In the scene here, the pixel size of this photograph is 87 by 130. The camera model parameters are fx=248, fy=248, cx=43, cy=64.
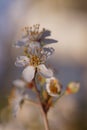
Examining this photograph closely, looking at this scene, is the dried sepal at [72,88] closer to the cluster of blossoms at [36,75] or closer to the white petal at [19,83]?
the cluster of blossoms at [36,75]

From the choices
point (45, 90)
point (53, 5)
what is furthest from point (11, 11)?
point (45, 90)

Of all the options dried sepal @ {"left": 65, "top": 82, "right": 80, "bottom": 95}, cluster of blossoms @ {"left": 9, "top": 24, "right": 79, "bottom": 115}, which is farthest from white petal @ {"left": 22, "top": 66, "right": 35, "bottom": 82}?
dried sepal @ {"left": 65, "top": 82, "right": 80, "bottom": 95}

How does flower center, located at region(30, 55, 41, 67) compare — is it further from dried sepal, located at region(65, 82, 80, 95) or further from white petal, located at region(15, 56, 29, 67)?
dried sepal, located at region(65, 82, 80, 95)

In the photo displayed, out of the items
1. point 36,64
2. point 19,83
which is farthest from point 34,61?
point 19,83

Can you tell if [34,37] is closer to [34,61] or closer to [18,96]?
[34,61]

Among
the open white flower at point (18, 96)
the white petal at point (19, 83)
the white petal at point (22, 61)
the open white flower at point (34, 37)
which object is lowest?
the open white flower at point (18, 96)

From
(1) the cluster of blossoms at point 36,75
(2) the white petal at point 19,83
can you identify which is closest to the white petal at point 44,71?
(1) the cluster of blossoms at point 36,75
